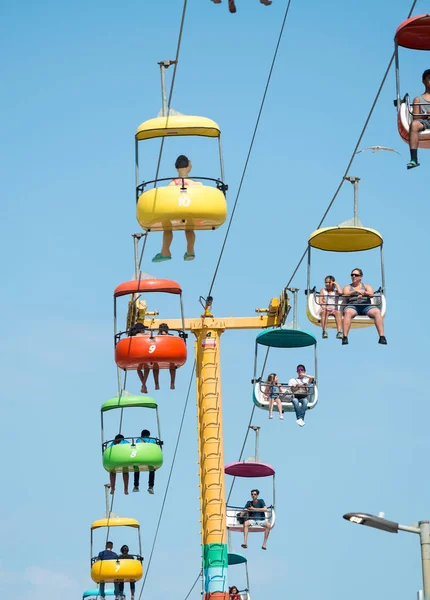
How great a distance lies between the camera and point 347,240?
30.7m

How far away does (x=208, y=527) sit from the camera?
35.4m

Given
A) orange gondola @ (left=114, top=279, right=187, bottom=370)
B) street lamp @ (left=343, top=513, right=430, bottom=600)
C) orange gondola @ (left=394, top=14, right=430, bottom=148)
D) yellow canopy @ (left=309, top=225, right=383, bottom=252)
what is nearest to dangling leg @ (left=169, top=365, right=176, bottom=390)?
orange gondola @ (left=114, top=279, right=187, bottom=370)

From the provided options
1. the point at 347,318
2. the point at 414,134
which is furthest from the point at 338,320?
the point at 414,134

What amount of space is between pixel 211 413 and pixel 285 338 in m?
2.40

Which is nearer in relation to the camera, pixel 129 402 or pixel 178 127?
pixel 178 127

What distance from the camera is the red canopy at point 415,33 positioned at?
22141 mm

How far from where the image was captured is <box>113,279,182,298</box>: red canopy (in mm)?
33250

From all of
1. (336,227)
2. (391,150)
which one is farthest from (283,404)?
(391,150)

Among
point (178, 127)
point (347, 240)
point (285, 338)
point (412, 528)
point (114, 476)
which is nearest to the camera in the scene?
point (412, 528)

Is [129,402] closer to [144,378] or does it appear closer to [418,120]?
[144,378]

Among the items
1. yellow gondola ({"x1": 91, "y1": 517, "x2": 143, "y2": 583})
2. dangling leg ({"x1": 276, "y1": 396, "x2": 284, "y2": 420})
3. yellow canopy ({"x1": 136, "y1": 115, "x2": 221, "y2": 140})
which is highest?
yellow canopy ({"x1": 136, "y1": 115, "x2": 221, "y2": 140})

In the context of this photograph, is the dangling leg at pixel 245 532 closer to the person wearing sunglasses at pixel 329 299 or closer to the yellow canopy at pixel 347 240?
the yellow canopy at pixel 347 240

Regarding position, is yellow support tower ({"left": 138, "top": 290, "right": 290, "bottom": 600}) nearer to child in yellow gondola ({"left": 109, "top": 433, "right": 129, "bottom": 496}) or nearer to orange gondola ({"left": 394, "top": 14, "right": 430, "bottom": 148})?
child in yellow gondola ({"left": 109, "top": 433, "right": 129, "bottom": 496})

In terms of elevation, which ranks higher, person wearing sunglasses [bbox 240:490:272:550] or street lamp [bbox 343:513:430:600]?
person wearing sunglasses [bbox 240:490:272:550]
